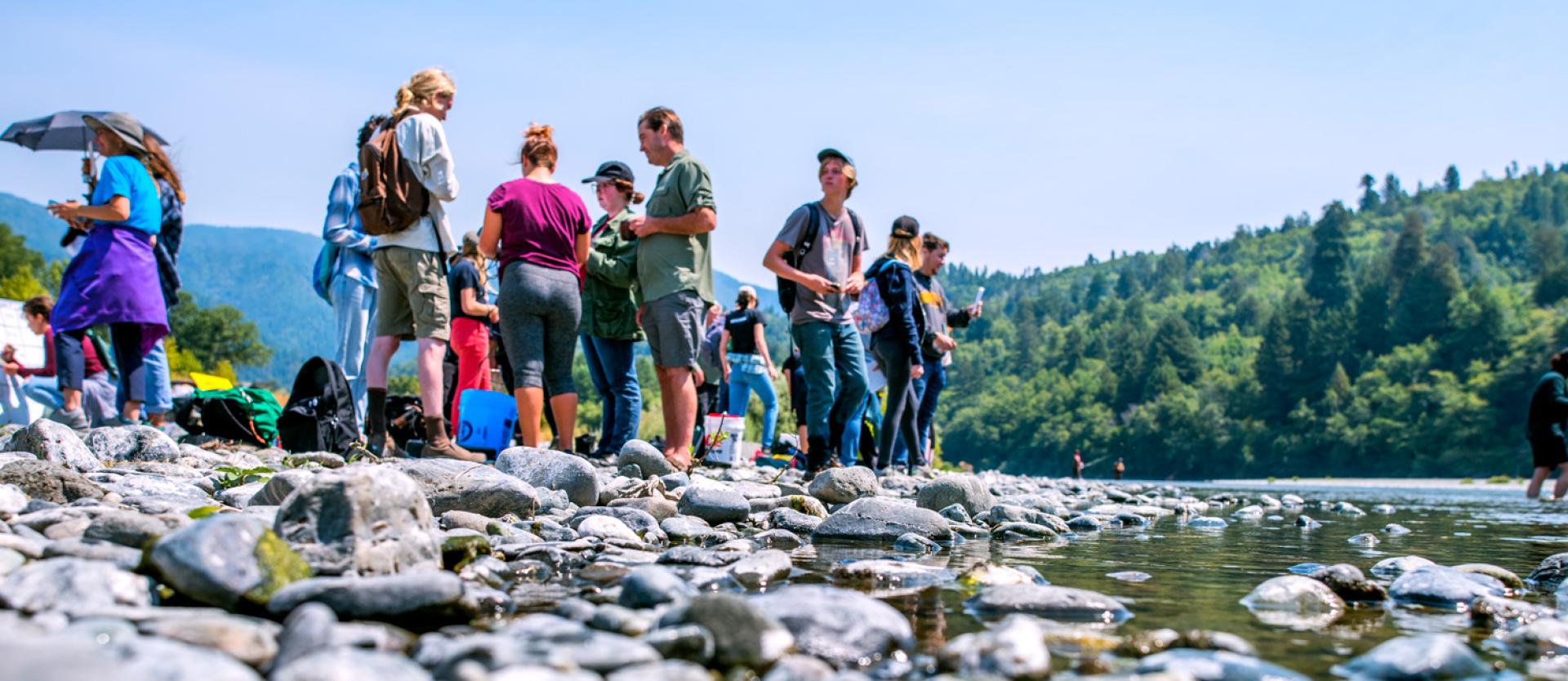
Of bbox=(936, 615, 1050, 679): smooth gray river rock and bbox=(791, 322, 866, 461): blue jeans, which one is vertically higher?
bbox=(791, 322, 866, 461): blue jeans

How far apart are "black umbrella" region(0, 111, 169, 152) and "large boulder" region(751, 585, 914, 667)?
8663mm

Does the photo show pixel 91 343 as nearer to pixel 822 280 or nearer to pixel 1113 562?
pixel 822 280

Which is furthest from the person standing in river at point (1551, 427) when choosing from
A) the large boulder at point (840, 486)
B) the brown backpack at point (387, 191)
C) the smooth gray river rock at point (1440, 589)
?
the brown backpack at point (387, 191)

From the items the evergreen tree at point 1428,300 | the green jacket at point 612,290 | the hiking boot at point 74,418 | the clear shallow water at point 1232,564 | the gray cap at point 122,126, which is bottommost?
the clear shallow water at point 1232,564

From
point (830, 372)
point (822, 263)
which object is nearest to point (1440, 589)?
point (830, 372)

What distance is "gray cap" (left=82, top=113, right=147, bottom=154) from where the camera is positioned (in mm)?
6500

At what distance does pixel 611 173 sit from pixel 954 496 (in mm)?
3330

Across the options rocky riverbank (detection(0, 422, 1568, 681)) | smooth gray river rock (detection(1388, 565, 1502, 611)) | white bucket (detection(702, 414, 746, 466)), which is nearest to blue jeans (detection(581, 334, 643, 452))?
white bucket (detection(702, 414, 746, 466))

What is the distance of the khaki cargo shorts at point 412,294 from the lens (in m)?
6.14

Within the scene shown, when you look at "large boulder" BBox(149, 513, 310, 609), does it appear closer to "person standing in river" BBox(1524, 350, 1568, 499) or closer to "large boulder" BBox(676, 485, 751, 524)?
"large boulder" BBox(676, 485, 751, 524)

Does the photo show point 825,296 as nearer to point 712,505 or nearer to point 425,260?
point 425,260

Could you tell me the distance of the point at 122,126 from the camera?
261 inches

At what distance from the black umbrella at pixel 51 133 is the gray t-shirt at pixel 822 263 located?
19.0 feet

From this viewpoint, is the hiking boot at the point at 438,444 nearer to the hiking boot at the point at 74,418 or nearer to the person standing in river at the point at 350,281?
the person standing in river at the point at 350,281
